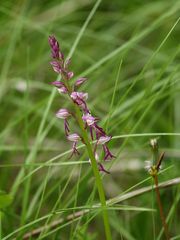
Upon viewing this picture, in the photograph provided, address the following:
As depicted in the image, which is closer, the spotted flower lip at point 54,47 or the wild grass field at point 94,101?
the spotted flower lip at point 54,47

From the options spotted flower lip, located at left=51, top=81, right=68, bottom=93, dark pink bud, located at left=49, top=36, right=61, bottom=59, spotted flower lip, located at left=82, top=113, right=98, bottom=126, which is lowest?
spotted flower lip, located at left=82, top=113, right=98, bottom=126

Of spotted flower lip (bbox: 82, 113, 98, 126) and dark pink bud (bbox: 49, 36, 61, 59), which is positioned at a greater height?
dark pink bud (bbox: 49, 36, 61, 59)

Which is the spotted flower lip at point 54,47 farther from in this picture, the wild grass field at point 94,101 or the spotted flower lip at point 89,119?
the wild grass field at point 94,101

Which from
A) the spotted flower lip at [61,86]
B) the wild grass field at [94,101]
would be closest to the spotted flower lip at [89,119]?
the spotted flower lip at [61,86]

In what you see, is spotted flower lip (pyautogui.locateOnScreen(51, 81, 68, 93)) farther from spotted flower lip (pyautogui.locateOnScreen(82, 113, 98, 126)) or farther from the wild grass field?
the wild grass field

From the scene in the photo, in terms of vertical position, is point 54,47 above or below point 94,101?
below

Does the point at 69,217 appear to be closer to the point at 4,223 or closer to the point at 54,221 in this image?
the point at 54,221

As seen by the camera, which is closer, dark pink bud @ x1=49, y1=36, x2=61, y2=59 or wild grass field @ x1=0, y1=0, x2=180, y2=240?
dark pink bud @ x1=49, y1=36, x2=61, y2=59

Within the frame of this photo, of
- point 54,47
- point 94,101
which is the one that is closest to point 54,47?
point 54,47

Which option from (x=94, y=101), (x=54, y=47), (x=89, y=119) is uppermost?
(x=94, y=101)

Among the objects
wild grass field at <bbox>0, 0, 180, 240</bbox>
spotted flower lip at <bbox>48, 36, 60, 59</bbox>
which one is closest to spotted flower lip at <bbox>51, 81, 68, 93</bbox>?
spotted flower lip at <bbox>48, 36, 60, 59</bbox>

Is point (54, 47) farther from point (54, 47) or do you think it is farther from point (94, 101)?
point (94, 101)

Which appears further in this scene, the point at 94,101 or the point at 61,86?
the point at 94,101
